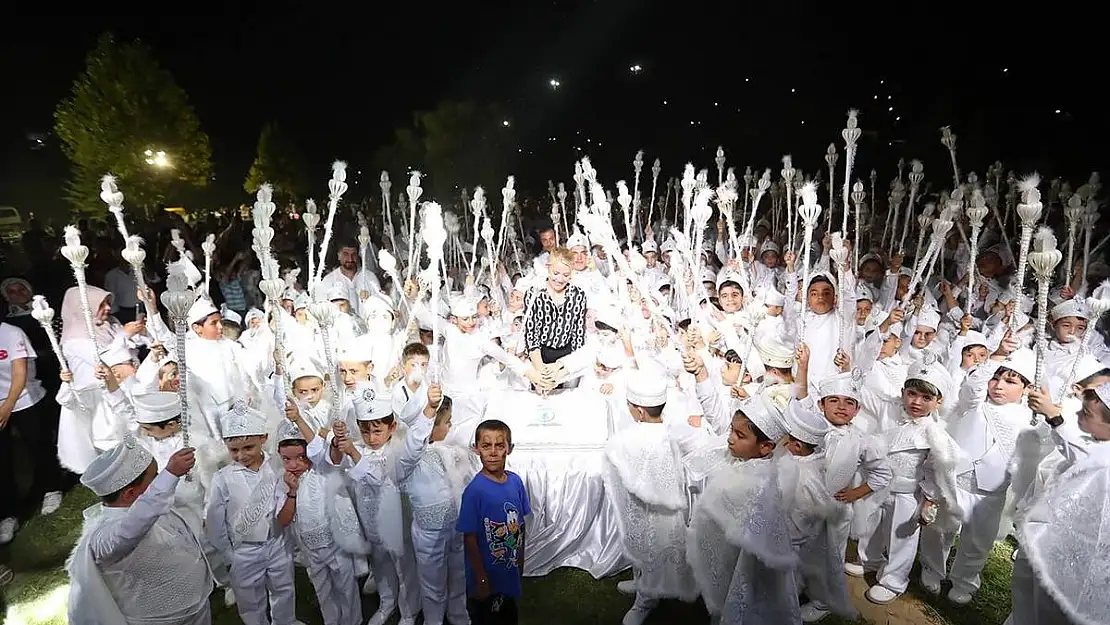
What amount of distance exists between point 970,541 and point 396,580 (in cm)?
373

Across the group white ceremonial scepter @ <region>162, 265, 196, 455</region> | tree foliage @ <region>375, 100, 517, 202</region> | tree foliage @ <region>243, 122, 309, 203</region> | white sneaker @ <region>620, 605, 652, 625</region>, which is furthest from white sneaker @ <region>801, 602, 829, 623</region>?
tree foliage @ <region>243, 122, 309, 203</region>

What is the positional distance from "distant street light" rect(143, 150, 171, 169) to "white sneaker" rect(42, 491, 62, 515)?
1792 centimetres

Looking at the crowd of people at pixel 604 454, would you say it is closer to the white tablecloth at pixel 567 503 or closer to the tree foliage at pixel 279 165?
the white tablecloth at pixel 567 503

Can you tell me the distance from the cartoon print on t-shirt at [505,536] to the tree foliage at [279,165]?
1092 inches

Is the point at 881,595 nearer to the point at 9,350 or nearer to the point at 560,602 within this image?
the point at 560,602

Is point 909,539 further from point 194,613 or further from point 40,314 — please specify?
point 40,314

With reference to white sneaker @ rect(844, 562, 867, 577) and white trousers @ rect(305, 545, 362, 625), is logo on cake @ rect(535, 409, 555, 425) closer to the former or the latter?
white trousers @ rect(305, 545, 362, 625)

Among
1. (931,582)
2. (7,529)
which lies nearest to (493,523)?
(931,582)

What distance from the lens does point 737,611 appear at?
3.19 m

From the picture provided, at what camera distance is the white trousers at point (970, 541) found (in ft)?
13.0

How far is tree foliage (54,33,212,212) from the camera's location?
18.7 meters

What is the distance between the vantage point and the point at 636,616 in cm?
382

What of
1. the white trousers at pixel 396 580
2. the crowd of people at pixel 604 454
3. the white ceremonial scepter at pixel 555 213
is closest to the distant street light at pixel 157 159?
the white ceremonial scepter at pixel 555 213

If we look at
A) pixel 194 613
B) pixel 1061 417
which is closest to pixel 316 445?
pixel 194 613
